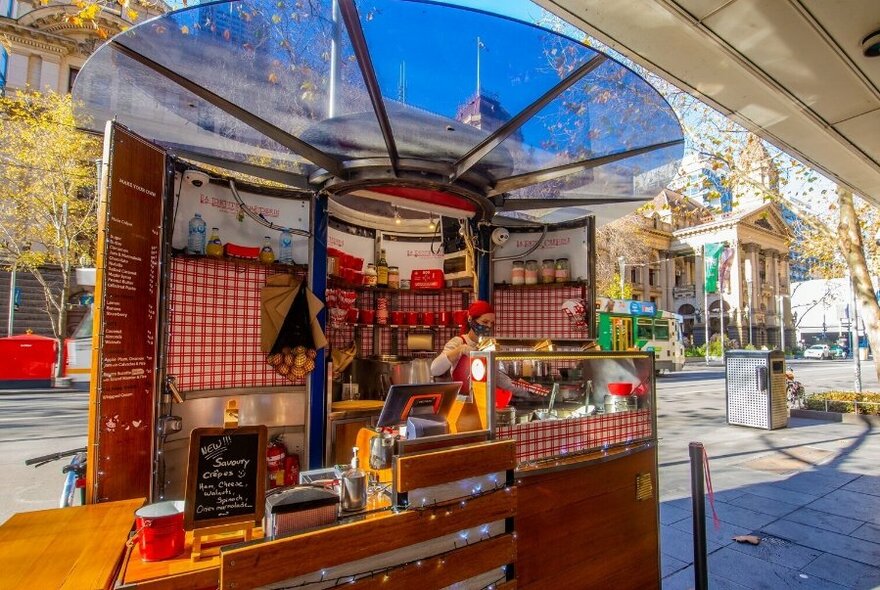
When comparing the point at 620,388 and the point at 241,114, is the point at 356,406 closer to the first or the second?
the point at 620,388

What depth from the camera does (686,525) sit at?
186 inches

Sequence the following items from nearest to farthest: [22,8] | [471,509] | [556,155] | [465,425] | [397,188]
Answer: [471,509]
[465,425]
[556,155]
[397,188]
[22,8]

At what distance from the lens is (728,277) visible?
45656 millimetres

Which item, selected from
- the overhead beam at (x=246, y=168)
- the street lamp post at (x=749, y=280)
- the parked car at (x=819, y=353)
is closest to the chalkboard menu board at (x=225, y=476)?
the overhead beam at (x=246, y=168)

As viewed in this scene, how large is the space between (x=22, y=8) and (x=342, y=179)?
1106 inches

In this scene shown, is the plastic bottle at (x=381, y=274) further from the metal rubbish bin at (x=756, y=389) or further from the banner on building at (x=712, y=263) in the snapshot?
the banner on building at (x=712, y=263)

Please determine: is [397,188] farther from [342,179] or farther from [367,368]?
[367,368]

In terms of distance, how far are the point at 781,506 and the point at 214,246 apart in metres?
6.67

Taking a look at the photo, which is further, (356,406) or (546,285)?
(546,285)

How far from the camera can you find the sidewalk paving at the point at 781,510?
374 centimetres

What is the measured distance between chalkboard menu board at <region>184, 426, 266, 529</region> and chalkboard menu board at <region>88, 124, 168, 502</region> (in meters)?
1.87

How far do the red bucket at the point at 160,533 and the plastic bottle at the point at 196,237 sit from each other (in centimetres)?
319

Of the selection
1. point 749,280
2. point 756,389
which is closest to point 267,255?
point 756,389

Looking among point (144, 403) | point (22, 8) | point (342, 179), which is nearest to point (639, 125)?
point (342, 179)
